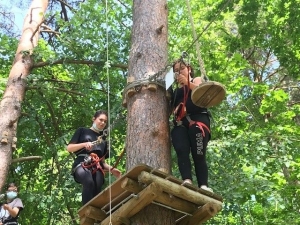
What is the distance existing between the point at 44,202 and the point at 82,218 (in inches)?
121

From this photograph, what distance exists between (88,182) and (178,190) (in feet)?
4.10

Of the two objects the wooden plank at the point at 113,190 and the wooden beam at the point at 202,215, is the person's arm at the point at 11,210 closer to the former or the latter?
the wooden plank at the point at 113,190

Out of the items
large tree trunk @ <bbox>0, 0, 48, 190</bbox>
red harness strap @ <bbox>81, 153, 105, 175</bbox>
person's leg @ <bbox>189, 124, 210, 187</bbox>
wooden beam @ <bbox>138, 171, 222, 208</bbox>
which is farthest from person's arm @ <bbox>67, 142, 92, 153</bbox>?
large tree trunk @ <bbox>0, 0, 48, 190</bbox>

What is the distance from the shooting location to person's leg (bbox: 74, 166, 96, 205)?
3990mm

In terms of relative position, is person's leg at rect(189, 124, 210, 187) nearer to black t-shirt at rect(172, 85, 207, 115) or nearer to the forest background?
black t-shirt at rect(172, 85, 207, 115)

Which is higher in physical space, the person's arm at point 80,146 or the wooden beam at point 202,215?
the person's arm at point 80,146

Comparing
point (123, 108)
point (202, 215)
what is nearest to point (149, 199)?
point (202, 215)

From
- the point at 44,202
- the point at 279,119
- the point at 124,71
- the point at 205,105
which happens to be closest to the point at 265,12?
the point at 279,119

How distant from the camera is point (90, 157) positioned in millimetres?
4117

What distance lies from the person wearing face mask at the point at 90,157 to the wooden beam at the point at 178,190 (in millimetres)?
1221

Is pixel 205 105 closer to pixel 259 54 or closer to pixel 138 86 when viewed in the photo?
pixel 138 86

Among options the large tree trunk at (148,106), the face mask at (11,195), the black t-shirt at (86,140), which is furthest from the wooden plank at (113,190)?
the face mask at (11,195)

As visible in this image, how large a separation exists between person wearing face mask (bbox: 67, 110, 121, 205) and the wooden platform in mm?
695

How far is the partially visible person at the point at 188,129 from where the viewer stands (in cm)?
356
